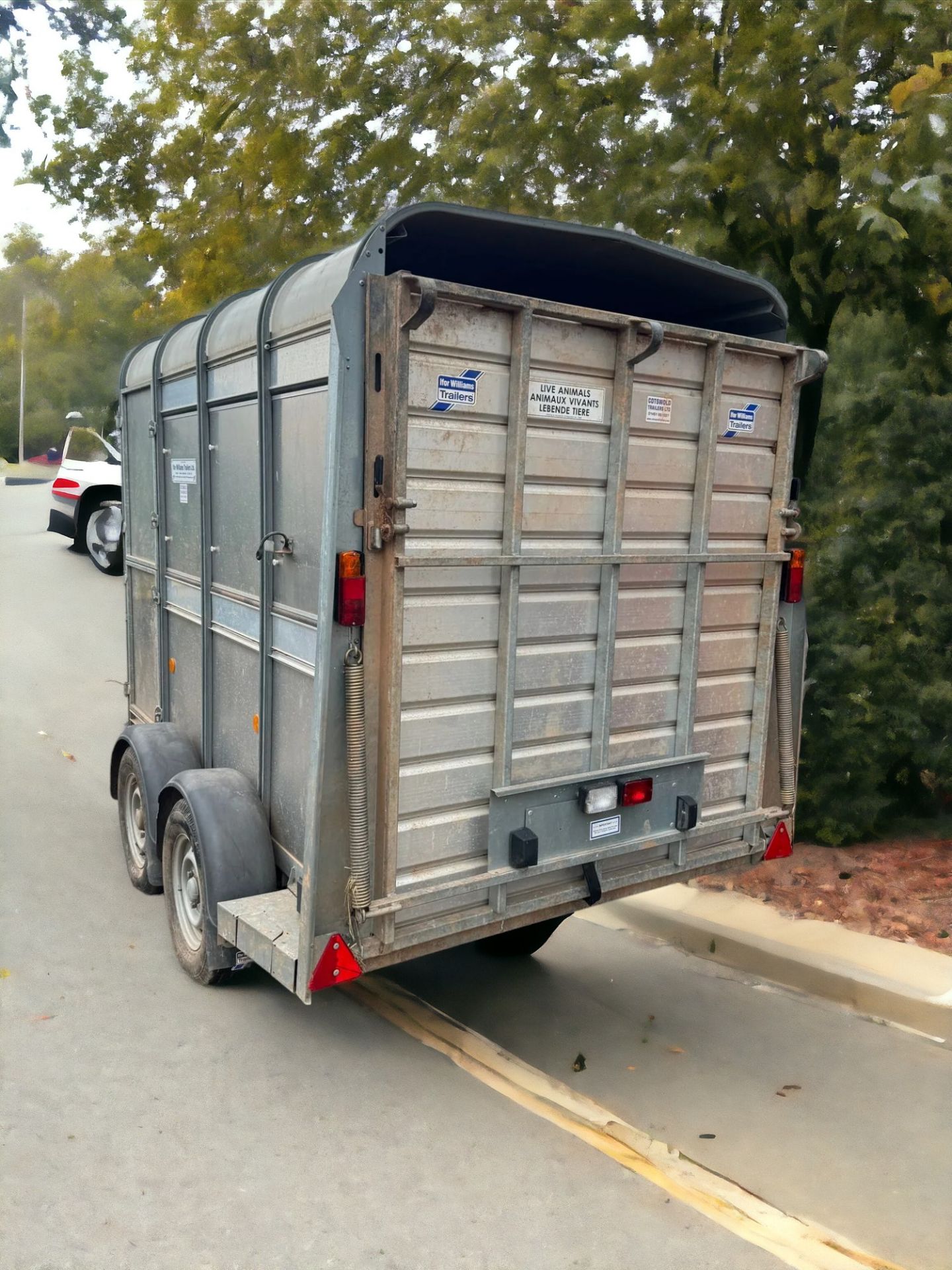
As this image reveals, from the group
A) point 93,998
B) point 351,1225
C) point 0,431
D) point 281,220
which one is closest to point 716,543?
point 351,1225

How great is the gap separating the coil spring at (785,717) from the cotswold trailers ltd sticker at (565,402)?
154 centimetres

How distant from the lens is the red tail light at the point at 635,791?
4559 millimetres

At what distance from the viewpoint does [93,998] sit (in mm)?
4840

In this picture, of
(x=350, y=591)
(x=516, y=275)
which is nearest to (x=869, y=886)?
(x=516, y=275)

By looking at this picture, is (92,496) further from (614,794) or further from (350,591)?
(350,591)

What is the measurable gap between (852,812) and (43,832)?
17.7ft

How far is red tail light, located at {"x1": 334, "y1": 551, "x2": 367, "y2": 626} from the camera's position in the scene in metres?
3.71

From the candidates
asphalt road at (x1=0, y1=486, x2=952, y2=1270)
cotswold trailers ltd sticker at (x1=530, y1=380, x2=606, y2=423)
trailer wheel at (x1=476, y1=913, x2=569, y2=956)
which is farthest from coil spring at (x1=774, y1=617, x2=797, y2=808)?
cotswold trailers ltd sticker at (x1=530, y1=380, x2=606, y2=423)

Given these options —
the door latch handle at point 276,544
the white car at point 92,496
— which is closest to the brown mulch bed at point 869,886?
the door latch handle at point 276,544

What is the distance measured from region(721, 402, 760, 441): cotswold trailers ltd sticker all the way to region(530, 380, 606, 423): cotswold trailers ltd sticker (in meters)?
0.76

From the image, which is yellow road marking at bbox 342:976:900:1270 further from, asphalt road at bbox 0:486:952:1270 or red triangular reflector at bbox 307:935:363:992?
red triangular reflector at bbox 307:935:363:992

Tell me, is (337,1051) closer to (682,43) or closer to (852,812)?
(852,812)

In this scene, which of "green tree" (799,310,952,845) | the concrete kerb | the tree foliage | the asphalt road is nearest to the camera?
the asphalt road

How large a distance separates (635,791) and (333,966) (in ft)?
4.87
